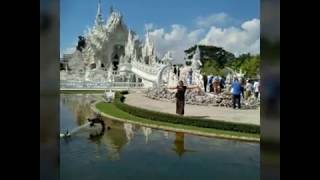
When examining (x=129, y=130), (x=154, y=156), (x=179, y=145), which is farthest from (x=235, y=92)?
(x=154, y=156)

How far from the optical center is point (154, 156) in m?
8.00

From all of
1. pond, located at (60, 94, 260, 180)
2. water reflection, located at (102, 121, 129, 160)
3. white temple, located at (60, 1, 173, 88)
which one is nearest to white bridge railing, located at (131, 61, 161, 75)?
white temple, located at (60, 1, 173, 88)

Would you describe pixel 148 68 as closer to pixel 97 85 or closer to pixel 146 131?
pixel 97 85

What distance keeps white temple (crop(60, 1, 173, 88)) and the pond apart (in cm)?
1009

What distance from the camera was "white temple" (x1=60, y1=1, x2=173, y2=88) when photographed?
22.2m

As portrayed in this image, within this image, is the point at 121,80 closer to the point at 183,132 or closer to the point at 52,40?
the point at 183,132

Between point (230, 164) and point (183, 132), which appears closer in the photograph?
point (230, 164)

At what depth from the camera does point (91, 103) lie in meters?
16.9

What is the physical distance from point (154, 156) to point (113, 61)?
71.4ft

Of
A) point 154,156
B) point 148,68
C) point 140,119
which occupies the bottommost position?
point 154,156

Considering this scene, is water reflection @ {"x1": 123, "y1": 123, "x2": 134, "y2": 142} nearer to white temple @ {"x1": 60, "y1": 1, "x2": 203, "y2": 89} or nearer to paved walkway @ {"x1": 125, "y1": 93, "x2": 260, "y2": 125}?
paved walkway @ {"x1": 125, "y1": 93, "x2": 260, "y2": 125}
